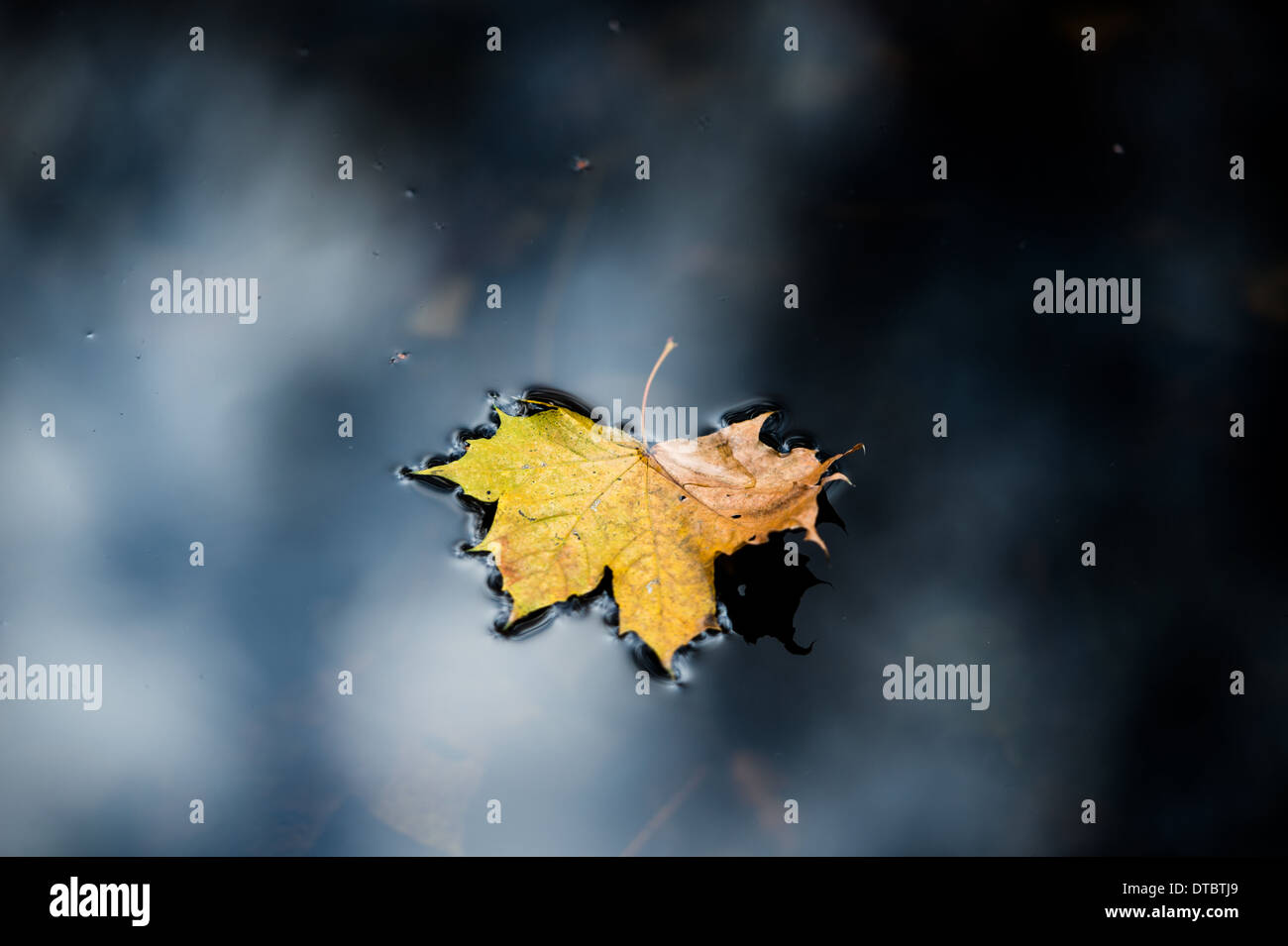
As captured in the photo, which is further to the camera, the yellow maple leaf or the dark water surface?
the dark water surface

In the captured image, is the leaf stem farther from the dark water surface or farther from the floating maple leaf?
the floating maple leaf

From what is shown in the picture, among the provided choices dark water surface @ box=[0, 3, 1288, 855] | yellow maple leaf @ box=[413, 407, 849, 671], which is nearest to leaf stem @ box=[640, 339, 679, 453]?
dark water surface @ box=[0, 3, 1288, 855]

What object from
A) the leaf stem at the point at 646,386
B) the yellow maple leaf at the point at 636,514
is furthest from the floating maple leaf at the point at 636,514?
the leaf stem at the point at 646,386

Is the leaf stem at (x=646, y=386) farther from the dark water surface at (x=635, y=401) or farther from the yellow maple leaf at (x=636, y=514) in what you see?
the yellow maple leaf at (x=636, y=514)

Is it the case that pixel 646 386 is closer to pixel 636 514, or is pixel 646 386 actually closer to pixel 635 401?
pixel 635 401

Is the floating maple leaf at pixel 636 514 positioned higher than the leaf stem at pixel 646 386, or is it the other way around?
the leaf stem at pixel 646 386
